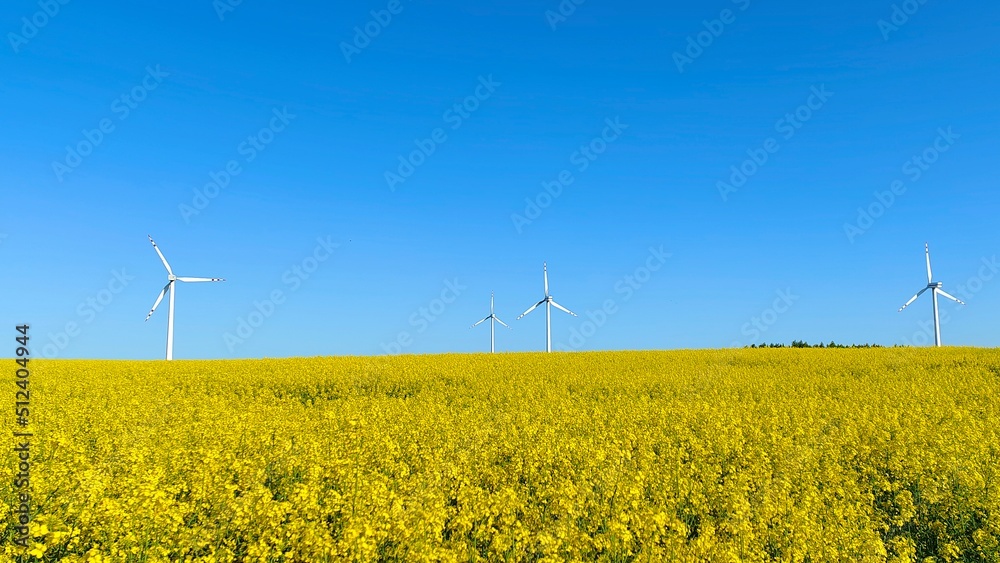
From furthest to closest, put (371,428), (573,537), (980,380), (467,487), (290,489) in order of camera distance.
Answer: (980,380) < (371,428) < (290,489) < (467,487) < (573,537)

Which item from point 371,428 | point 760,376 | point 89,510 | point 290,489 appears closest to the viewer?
point 89,510

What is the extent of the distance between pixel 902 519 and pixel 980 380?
21.3 metres

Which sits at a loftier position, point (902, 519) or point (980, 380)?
point (980, 380)

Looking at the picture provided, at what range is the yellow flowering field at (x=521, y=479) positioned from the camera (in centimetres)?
623

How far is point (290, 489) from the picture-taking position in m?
9.05

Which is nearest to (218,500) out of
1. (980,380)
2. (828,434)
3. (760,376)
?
(828,434)

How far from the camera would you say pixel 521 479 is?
34.4ft

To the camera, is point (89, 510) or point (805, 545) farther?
point (89, 510)

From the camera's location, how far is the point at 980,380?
23.7m

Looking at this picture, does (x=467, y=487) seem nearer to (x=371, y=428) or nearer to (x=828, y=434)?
(x=371, y=428)

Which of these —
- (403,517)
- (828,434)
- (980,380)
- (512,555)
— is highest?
(980,380)

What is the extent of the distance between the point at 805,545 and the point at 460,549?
3683mm

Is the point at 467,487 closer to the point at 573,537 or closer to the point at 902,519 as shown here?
the point at 573,537

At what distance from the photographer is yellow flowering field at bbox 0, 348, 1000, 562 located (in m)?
6.23
